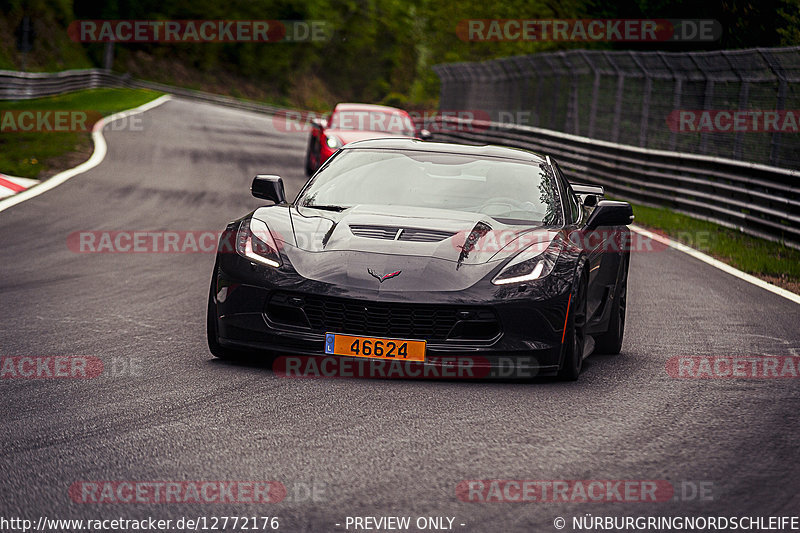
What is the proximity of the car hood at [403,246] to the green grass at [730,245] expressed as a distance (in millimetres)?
→ 6198

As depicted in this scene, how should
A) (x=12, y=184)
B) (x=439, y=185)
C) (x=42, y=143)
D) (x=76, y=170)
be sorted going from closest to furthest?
(x=439, y=185) < (x=12, y=184) < (x=76, y=170) < (x=42, y=143)

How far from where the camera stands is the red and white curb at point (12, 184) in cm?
1588

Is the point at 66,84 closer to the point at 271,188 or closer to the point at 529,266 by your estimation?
the point at 271,188

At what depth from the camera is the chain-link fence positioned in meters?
16.6

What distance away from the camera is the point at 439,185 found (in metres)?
7.44

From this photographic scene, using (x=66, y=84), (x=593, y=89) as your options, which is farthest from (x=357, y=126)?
(x=66, y=84)

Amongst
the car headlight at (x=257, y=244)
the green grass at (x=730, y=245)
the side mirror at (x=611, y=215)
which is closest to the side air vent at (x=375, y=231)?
the car headlight at (x=257, y=244)

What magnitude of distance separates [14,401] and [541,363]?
2.63 meters

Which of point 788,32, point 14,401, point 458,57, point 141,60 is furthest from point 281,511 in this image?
point 141,60

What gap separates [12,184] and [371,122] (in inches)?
266

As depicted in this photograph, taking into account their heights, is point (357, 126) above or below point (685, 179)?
above

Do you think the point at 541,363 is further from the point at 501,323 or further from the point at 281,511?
the point at 281,511

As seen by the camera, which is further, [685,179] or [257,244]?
[685,179]

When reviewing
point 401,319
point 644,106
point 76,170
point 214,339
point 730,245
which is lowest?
point 730,245
